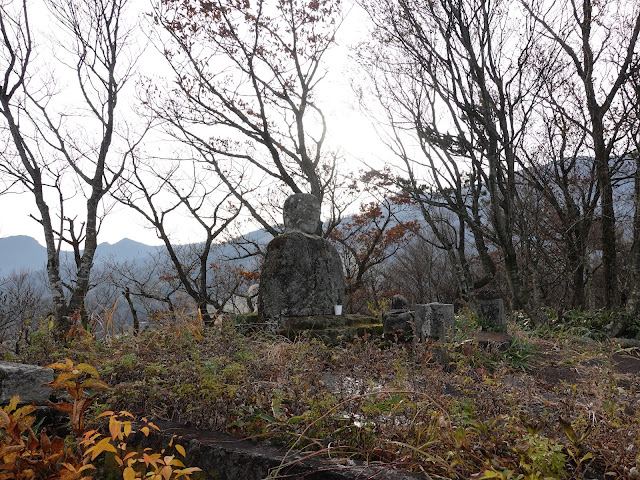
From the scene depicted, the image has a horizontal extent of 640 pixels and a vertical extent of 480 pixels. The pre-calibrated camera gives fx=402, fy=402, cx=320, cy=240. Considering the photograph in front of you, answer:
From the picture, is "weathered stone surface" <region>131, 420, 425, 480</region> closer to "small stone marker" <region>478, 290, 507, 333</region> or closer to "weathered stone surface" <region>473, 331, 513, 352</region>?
"weathered stone surface" <region>473, 331, 513, 352</region>

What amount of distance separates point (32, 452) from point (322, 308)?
5.66 meters

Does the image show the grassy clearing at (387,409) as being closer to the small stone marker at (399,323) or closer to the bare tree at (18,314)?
the bare tree at (18,314)

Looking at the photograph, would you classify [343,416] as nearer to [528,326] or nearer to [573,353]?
[573,353]

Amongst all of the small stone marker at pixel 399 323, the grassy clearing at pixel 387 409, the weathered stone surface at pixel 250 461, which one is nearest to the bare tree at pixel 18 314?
the grassy clearing at pixel 387 409

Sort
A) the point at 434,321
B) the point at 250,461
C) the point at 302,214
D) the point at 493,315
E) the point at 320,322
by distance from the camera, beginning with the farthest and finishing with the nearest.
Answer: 1. the point at 302,214
2. the point at 493,315
3. the point at 320,322
4. the point at 434,321
5. the point at 250,461

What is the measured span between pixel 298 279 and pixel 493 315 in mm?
3619

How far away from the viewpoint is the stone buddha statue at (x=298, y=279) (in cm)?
712

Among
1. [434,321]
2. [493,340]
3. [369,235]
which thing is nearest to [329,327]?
[434,321]

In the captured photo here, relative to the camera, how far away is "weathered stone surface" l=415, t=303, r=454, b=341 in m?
5.47

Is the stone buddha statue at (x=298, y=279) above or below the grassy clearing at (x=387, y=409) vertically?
above

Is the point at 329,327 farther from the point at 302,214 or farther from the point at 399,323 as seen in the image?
the point at 302,214

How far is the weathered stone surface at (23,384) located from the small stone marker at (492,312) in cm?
665

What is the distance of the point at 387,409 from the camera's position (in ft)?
8.58

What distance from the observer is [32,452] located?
1.86 meters
